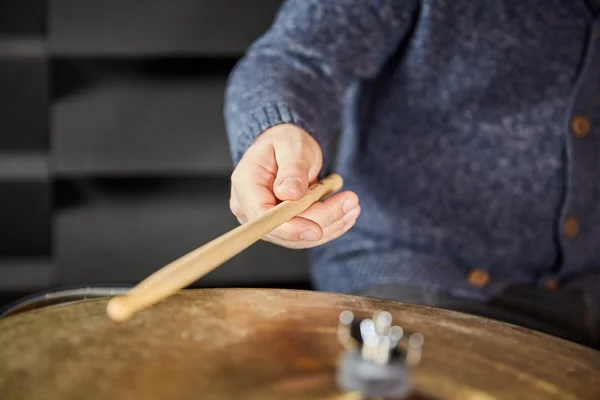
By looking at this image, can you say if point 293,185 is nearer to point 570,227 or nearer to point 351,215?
point 351,215

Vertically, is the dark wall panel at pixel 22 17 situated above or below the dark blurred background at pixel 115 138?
above

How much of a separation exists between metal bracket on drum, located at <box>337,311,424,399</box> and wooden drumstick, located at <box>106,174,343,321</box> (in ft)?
0.31

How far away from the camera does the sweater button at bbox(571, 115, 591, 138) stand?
2.80ft

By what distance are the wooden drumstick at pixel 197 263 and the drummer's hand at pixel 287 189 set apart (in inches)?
0.6

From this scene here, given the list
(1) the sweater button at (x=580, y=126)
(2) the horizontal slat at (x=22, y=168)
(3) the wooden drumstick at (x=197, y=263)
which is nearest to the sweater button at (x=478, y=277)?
(1) the sweater button at (x=580, y=126)

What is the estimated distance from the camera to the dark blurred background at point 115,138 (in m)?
1.32

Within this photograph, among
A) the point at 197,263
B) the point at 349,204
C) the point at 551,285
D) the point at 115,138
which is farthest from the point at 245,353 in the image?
the point at 115,138

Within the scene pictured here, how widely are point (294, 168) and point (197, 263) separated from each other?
18cm

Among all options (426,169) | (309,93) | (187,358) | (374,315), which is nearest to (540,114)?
(426,169)

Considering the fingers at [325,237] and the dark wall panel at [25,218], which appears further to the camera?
the dark wall panel at [25,218]

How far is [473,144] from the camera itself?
0.88 metres

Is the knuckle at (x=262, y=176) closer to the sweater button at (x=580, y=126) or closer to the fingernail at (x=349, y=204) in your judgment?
the fingernail at (x=349, y=204)

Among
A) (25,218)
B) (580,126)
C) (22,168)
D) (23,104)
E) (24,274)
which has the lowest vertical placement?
Result: (24,274)

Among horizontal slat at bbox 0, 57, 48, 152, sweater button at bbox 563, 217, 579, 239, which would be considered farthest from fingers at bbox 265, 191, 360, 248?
horizontal slat at bbox 0, 57, 48, 152
